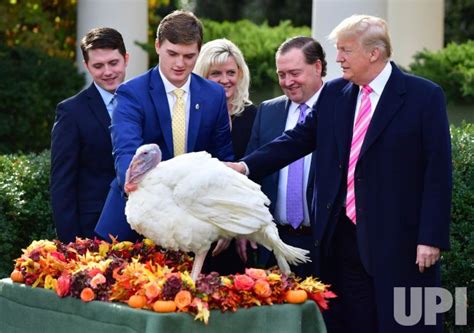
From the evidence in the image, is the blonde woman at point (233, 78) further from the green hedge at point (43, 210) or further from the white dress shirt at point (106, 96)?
the green hedge at point (43, 210)

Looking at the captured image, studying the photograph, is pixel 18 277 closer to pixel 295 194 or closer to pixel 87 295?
pixel 87 295

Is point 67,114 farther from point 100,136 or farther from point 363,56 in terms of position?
point 363,56

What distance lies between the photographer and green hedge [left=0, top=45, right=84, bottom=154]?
41.8 feet

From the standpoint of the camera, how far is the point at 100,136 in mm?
7023

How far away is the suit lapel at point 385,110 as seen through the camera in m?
6.04

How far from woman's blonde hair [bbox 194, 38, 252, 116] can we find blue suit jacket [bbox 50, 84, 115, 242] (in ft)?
2.37

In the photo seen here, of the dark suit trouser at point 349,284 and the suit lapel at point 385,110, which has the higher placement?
the suit lapel at point 385,110

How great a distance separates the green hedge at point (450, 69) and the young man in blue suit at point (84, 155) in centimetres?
520

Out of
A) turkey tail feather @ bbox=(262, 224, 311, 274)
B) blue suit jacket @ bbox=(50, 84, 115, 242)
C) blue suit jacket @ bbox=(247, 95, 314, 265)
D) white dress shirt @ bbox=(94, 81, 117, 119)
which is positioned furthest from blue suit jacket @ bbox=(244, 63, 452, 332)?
white dress shirt @ bbox=(94, 81, 117, 119)

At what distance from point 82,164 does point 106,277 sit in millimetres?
1434

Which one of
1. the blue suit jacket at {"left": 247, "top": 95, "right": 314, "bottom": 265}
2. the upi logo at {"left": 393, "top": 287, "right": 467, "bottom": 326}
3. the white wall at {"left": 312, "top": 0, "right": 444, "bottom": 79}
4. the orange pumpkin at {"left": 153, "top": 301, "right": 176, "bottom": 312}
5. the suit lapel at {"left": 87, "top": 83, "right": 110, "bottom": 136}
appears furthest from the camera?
the white wall at {"left": 312, "top": 0, "right": 444, "bottom": 79}

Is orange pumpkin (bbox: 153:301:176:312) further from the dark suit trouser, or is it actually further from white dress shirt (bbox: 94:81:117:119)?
white dress shirt (bbox: 94:81:117:119)

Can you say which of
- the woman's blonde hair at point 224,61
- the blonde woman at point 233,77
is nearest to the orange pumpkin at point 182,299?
the blonde woman at point 233,77

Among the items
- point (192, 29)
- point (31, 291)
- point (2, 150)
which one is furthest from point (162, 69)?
point (2, 150)
